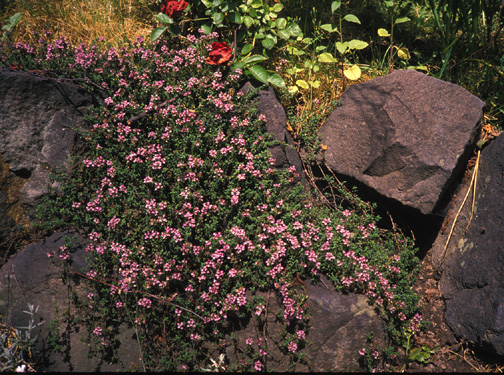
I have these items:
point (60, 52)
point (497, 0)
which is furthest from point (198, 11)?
point (497, 0)

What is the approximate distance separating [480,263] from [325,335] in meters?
1.40

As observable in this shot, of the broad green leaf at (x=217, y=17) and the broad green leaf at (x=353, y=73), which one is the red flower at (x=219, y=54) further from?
the broad green leaf at (x=353, y=73)

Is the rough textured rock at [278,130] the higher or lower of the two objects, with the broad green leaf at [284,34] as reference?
lower

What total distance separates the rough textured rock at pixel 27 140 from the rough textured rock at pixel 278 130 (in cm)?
168

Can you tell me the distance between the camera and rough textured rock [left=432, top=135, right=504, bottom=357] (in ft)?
9.18

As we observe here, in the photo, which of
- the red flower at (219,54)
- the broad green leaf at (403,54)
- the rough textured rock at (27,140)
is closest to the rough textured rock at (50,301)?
the rough textured rock at (27,140)

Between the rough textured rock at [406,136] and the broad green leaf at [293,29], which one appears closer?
the rough textured rock at [406,136]

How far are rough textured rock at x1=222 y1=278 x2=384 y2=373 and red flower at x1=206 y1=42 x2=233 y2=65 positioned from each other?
212cm

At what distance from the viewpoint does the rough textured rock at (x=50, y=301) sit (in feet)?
8.84

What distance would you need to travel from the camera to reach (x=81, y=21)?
420 centimetres

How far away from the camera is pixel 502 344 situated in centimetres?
271

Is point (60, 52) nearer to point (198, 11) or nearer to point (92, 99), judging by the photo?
point (92, 99)

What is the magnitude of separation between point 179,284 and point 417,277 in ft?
6.91

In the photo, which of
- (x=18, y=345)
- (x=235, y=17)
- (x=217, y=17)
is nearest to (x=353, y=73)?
(x=235, y=17)
